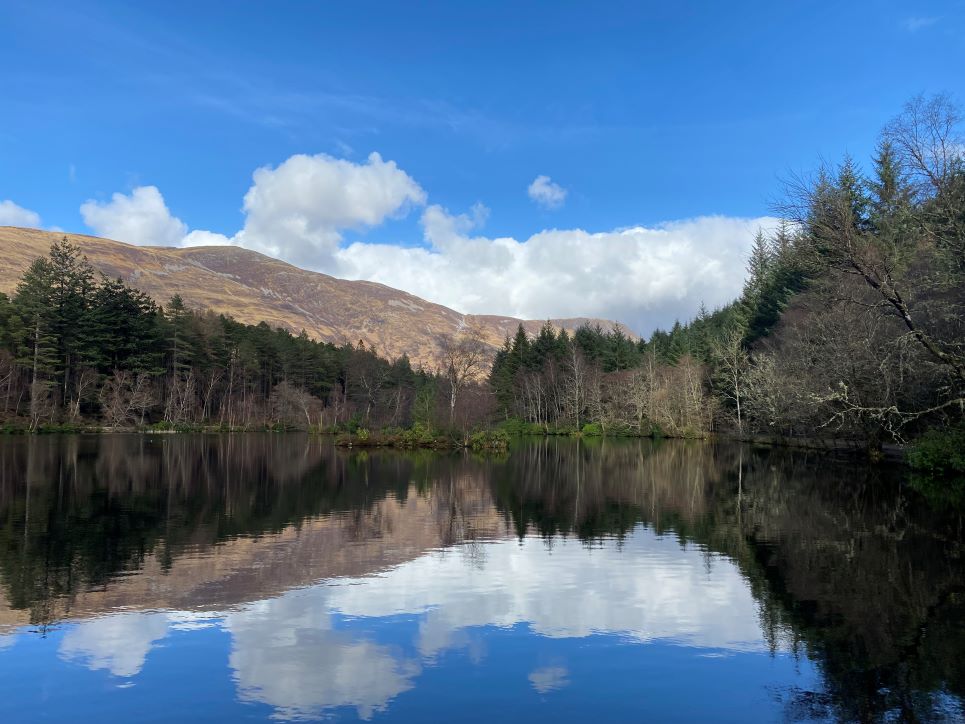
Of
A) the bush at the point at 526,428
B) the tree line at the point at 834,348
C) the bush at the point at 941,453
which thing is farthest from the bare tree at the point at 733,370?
the bush at the point at 941,453

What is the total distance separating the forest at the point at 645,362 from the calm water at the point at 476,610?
816 cm

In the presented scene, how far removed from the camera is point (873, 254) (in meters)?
20.8

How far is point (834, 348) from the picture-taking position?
32.4 meters

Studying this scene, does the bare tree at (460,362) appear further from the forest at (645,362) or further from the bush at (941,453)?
the bush at (941,453)

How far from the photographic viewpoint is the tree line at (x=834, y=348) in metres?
21.9

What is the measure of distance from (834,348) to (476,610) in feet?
92.6

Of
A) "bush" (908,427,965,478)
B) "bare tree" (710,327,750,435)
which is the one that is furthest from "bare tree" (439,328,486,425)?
"bush" (908,427,965,478)

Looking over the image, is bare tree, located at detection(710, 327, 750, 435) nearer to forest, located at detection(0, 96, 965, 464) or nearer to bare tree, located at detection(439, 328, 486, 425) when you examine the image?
forest, located at detection(0, 96, 965, 464)

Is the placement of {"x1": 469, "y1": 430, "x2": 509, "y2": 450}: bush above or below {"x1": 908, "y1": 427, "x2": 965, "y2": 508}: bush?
below

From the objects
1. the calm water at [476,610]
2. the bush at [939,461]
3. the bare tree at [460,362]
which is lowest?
the calm water at [476,610]

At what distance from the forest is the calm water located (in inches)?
321

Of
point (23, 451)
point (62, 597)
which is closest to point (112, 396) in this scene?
point (23, 451)

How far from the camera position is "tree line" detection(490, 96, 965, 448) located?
21.9 meters

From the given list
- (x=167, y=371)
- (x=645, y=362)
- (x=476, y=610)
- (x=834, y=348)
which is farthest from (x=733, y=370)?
(x=167, y=371)
